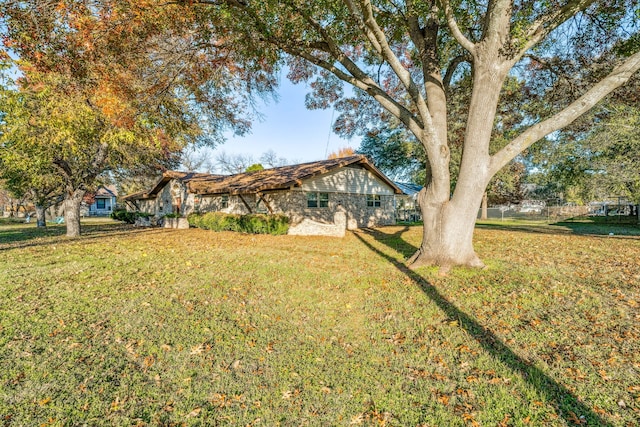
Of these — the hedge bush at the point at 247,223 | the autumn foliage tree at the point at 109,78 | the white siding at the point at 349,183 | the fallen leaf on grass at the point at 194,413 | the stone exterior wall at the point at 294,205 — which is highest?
the autumn foliage tree at the point at 109,78

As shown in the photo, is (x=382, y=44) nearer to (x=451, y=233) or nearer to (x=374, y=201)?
(x=451, y=233)

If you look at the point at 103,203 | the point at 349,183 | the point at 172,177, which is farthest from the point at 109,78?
the point at 103,203

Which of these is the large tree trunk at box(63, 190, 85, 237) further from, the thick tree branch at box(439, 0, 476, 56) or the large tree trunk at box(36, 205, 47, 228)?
the thick tree branch at box(439, 0, 476, 56)

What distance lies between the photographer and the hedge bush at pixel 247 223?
56.0 feet

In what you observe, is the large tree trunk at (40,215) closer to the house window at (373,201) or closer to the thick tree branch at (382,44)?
the house window at (373,201)

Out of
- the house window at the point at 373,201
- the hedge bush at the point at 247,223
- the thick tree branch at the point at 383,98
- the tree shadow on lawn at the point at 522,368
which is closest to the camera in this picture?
the tree shadow on lawn at the point at 522,368

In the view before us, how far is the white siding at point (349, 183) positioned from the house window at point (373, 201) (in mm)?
333

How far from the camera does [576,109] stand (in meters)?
6.66

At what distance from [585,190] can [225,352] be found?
82.5 ft

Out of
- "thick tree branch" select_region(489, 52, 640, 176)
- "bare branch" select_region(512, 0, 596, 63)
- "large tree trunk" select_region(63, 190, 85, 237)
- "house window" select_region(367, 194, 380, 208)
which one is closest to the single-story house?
"house window" select_region(367, 194, 380, 208)

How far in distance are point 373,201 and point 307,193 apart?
5.78 meters

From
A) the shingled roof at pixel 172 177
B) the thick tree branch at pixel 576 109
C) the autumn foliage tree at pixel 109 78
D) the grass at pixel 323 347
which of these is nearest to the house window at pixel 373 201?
the autumn foliage tree at pixel 109 78

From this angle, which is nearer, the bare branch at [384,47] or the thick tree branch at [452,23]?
the thick tree branch at [452,23]

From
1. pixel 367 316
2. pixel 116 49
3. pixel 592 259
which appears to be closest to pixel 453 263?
pixel 367 316
